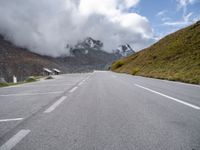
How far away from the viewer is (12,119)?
5262 mm

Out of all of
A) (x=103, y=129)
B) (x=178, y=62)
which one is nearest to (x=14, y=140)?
(x=103, y=129)

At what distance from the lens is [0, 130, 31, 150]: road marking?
3377 millimetres

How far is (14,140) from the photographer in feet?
12.1

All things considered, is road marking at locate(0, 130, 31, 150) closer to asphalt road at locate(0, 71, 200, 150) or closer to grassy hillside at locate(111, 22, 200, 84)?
asphalt road at locate(0, 71, 200, 150)

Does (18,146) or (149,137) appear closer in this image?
(18,146)

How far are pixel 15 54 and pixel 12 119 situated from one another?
18506cm

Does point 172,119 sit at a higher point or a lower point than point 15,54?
lower

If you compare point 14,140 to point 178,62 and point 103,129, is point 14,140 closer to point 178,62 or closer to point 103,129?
point 103,129

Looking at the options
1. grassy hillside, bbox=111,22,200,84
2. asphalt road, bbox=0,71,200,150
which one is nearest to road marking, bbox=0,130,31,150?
asphalt road, bbox=0,71,200,150

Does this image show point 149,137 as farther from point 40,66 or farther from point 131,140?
point 40,66

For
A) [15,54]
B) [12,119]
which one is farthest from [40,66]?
[12,119]

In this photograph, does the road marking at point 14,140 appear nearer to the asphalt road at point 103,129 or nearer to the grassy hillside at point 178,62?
the asphalt road at point 103,129

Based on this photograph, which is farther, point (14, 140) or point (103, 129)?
A: point (103, 129)

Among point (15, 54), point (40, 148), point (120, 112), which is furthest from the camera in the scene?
point (15, 54)
